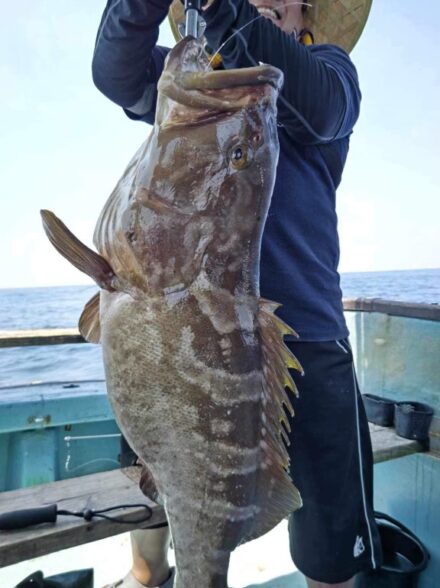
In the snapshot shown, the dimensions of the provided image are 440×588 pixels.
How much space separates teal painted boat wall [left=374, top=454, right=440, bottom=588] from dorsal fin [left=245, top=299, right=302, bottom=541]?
233cm

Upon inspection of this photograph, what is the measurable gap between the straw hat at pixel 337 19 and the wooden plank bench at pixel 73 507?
8.01ft

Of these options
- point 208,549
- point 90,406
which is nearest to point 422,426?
point 208,549

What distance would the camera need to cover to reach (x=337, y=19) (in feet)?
8.68

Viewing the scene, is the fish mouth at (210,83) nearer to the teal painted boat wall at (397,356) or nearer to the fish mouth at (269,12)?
the fish mouth at (269,12)

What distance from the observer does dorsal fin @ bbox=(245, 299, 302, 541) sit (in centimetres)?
129

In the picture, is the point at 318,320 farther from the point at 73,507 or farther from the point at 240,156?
the point at 73,507

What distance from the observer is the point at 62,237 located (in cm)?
126

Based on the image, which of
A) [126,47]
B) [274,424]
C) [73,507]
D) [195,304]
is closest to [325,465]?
[274,424]

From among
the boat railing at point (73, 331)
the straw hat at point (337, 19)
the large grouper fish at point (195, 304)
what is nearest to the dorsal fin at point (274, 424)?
the large grouper fish at point (195, 304)

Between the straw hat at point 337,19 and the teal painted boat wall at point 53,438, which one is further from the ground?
the straw hat at point 337,19

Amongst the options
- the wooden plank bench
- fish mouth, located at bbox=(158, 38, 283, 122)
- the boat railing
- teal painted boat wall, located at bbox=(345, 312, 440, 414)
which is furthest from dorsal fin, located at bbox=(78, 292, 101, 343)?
teal painted boat wall, located at bbox=(345, 312, 440, 414)

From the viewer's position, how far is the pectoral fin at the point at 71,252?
1.24 metres

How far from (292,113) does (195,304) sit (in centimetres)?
73

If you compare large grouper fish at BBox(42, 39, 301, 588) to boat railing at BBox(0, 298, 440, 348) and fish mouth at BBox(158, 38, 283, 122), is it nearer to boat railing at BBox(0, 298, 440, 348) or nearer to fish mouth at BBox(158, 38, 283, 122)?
fish mouth at BBox(158, 38, 283, 122)
